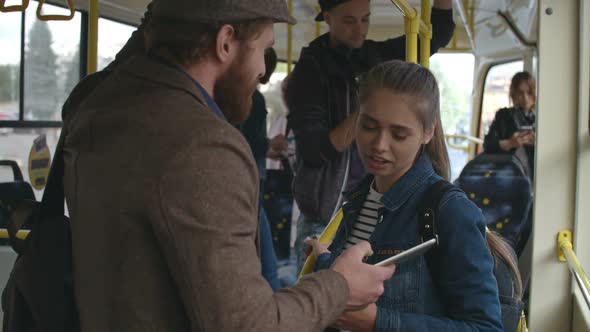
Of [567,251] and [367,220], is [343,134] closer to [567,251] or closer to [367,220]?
[567,251]

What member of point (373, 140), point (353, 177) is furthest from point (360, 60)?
point (373, 140)

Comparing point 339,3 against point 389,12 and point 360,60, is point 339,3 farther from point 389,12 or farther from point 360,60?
point 389,12

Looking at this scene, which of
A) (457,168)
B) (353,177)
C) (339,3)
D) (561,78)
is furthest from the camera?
(457,168)

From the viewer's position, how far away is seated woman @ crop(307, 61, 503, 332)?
4.58ft

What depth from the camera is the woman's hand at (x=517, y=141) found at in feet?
17.6

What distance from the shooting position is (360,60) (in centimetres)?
273

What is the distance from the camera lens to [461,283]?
1391 millimetres

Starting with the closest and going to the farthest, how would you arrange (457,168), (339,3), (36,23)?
(339,3)
(36,23)
(457,168)

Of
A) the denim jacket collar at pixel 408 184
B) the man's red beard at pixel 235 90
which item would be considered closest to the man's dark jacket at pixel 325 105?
the denim jacket collar at pixel 408 184

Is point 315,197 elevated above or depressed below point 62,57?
below

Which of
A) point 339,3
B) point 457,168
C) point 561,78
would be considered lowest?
point 457,168

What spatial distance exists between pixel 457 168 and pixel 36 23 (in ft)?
18.7

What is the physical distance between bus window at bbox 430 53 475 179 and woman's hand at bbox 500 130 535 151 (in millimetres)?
1685

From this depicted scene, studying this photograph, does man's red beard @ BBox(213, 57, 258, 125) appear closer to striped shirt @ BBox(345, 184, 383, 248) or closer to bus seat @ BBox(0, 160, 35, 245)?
striped shirt @ BBox(345, 184, 383, 248)
